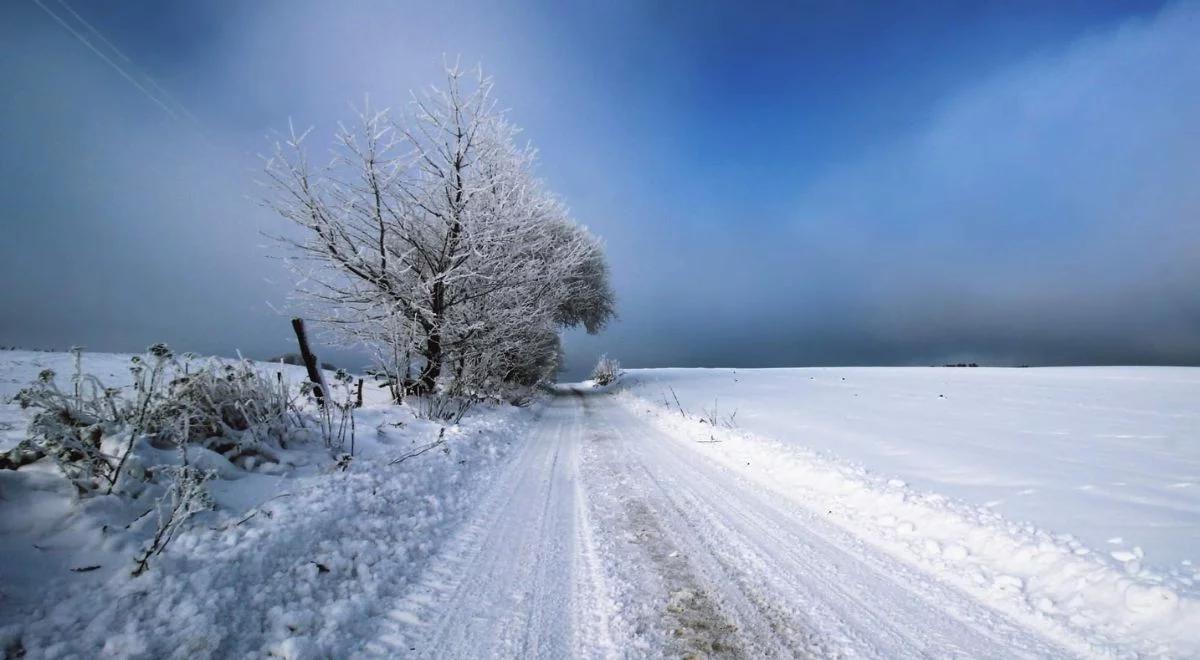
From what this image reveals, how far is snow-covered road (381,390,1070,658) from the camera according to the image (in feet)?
8.55

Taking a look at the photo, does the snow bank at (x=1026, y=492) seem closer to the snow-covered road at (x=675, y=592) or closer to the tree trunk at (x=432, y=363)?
the snow-covered road at (x=675, y=592)

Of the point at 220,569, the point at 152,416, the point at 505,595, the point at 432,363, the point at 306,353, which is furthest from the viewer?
the point at 432,363

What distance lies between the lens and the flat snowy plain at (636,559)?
2.38 m

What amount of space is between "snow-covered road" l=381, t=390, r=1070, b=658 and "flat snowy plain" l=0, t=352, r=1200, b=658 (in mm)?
19

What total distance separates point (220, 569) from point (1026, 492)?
7.03 metres

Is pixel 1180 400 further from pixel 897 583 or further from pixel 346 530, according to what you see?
pixel 346 530

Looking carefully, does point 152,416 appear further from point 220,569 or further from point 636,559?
point 636,559

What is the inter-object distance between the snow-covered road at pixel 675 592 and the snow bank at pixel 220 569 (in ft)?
1.21

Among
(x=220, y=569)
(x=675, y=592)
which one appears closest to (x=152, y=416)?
(x=220, y=569)

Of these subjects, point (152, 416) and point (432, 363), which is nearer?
point (152, 416)

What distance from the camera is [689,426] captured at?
35.1ft

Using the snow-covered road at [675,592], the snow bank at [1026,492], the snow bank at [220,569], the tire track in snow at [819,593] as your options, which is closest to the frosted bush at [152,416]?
the snow bank at [220,569]

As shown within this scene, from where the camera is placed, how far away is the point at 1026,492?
A: 4.70 m

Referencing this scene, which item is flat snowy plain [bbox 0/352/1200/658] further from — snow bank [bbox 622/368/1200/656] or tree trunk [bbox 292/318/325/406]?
tree trunk [bbox 292/318/325/406]
